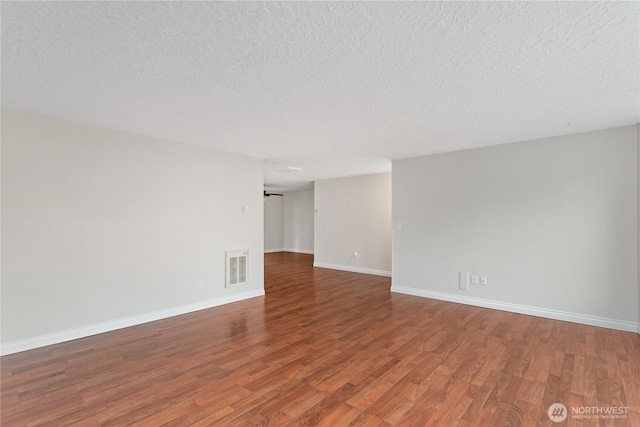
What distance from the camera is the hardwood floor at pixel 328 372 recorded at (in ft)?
6.36

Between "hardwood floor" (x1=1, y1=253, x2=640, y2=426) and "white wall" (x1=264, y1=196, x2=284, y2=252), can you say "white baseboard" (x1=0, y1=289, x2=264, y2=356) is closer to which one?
"hardwood floor" (x1=1, y1=253, x2=640, y2=426)

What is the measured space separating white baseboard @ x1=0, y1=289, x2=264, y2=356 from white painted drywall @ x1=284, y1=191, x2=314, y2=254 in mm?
6106

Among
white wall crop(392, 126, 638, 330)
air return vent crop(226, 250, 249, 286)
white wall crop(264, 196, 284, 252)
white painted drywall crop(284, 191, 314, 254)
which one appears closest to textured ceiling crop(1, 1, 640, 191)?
white wall crop(392, 126, 638, 330)

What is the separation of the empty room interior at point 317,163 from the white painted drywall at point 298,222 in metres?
5.23

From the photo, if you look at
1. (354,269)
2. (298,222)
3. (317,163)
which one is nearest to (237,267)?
(317,163)

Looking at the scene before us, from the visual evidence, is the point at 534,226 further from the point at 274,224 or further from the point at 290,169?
the point at 274,224

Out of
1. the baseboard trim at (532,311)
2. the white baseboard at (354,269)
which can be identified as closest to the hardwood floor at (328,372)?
the baseboard trim at (532,311)

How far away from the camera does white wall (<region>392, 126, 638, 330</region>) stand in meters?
3.45

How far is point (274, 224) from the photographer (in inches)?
442

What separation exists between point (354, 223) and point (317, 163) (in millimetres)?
2347

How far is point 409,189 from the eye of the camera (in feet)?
17.0

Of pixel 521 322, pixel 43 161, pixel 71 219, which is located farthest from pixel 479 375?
pixel 43 161

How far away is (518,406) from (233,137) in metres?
3.84

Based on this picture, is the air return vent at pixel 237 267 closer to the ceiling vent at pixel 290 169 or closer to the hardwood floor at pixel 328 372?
the hardwood floor at pixel 328 372
